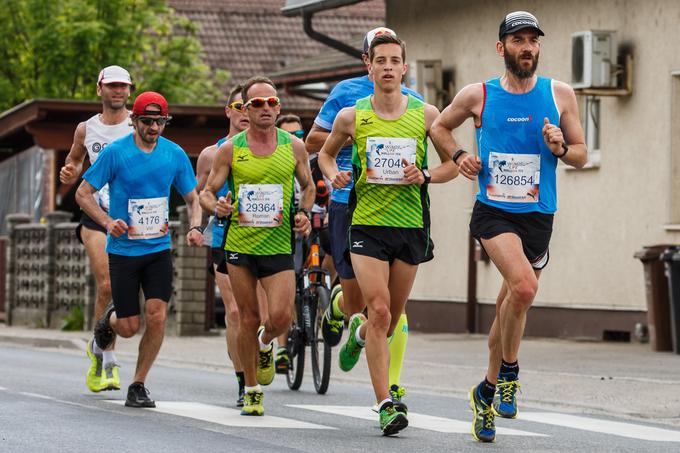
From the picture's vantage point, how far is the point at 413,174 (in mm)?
10742

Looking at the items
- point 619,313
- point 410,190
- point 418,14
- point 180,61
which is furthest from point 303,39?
point 410,190

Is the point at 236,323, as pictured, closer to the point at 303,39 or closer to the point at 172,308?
the point at 172,308

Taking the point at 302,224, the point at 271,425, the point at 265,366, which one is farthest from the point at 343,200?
the point at 271,425

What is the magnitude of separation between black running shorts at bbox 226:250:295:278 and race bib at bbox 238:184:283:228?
0.21 meters

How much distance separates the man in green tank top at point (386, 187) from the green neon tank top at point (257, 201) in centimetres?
86

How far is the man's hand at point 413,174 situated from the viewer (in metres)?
10.7

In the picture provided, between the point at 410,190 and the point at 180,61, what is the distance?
3303cm

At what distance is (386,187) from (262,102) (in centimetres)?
130

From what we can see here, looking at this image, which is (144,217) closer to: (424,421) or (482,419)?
(424,421)

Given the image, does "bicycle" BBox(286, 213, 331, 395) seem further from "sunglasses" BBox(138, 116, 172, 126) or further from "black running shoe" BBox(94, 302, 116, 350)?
"sunglasses" BBox(138, 116, 172, 126)

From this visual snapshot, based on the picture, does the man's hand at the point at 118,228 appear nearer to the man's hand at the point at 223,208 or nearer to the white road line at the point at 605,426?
the man's hand at the point at 223,208

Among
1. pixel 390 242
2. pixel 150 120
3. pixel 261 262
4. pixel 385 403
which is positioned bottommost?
pixel 385 403

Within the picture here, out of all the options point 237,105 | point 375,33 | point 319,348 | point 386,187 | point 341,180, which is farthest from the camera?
point 319,348

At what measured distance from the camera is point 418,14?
2675 cm
